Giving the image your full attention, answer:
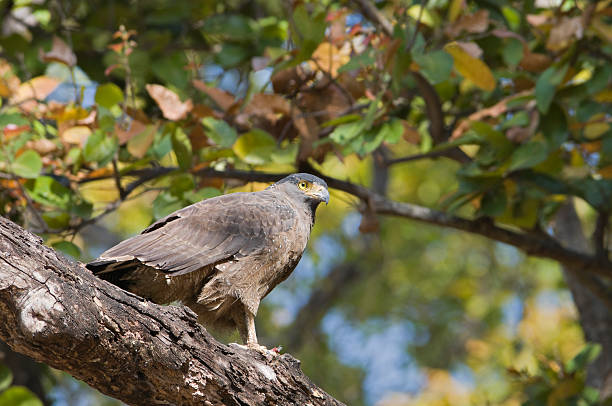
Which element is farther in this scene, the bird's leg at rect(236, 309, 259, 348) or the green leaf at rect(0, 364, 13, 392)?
the green leaf at rect(0, 364, 13, 392)

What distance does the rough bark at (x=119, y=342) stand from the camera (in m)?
2.20

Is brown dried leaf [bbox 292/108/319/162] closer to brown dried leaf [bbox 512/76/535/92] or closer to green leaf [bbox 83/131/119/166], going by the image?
green leaf [bbox 83/131/119/166]

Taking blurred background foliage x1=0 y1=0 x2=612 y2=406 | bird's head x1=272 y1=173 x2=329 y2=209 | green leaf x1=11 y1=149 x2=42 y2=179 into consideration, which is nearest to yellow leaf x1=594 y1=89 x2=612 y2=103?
blurred background foliage x1=0 y1=0 x2=612 y2=406

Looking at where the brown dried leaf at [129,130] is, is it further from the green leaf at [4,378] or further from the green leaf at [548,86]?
the green leaf at [548,86]

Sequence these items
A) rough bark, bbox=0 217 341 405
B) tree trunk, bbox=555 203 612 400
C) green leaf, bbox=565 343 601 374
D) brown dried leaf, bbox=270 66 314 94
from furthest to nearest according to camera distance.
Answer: tree trunk, bbox=555 203 612 400 → green leaf, bbox=565 343 601 374 → brown dried leaf, bbox=270 66 314 94 → rough bark, bbox=0 217 341 405

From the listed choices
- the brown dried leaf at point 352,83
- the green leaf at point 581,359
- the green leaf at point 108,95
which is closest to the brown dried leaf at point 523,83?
the brown dried leaf at point 352,83

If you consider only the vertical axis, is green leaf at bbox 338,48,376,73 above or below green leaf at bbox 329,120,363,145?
above

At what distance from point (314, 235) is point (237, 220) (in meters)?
5.86

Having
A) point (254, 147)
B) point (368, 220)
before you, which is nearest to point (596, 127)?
point (368, 220)

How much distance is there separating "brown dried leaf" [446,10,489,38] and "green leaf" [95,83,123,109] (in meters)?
2.04

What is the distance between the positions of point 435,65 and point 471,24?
63 centimetres

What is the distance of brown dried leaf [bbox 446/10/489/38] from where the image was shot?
14.7 ft

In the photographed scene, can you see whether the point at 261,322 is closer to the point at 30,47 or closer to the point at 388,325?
the point at 388,325

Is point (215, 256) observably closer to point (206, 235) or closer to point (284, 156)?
point (206, 235)
